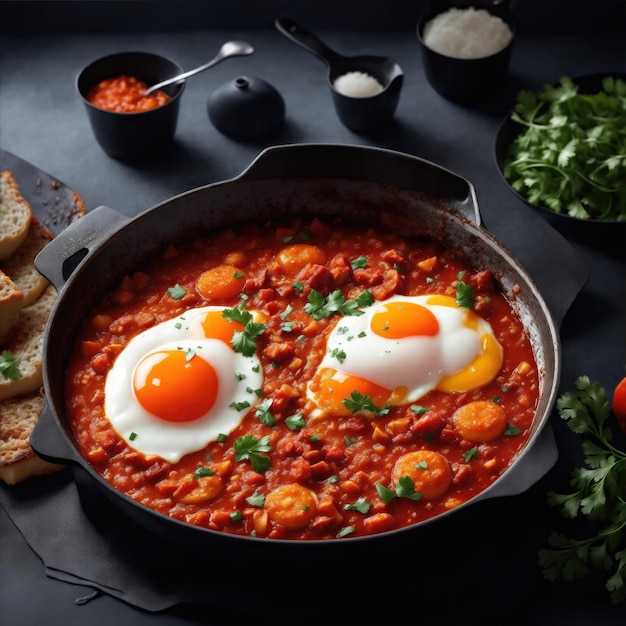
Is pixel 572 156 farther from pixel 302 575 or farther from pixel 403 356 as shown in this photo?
pixel 302 575

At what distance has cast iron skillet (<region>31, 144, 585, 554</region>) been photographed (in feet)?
16.4

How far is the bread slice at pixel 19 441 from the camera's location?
15.9 ft

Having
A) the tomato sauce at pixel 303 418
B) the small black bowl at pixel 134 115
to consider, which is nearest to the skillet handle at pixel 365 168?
the tomato sauce at pixel 303 418

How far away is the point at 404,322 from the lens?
5137 millimetres

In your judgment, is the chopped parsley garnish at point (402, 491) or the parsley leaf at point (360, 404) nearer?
the chopped parsley garnish at point (402, 491)

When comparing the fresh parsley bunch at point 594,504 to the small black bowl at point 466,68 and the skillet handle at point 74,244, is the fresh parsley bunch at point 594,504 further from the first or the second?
the small black bowl at point 466,68

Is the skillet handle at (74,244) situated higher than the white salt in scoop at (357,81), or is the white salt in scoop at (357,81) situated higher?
the skillet handle at (74,244)

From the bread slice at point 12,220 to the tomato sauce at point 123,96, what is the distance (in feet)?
3.18

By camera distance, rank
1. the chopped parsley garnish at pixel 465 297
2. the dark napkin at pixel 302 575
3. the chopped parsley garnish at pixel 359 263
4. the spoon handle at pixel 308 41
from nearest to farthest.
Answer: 1. the dark napkin at pixel 302 575
2. the chopped parsley garnish at pixel 465 297
3. the chopped parsley garnish at pixel 359 263
4. the spoon handle at pixel 308 41

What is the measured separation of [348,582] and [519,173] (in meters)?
3.18

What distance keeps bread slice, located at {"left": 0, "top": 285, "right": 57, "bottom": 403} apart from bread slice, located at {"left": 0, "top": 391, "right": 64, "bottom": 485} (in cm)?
7

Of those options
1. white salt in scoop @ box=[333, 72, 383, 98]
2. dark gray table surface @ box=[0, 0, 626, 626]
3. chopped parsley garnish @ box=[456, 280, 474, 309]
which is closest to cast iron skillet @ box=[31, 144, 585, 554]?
chopped parsley garnish @ box=[456, 280, 474, 309]

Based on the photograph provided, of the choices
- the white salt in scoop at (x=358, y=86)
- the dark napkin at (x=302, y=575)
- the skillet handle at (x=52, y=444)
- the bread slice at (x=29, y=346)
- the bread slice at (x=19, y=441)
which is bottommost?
the dark napkin at (x=302, y=575)

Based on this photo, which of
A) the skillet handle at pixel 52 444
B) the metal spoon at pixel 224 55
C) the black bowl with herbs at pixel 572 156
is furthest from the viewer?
the metal spoon at pixel 224 55
